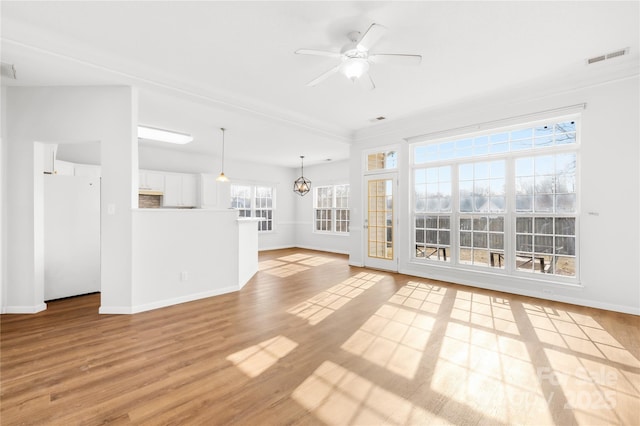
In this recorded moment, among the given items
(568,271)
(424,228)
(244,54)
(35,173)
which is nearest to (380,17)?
(244,54)

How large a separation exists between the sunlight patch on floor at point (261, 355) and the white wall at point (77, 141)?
192 cm

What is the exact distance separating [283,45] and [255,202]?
6.37 meters

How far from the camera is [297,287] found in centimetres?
455

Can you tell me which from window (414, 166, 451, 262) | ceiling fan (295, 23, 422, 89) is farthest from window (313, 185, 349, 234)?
ceiling fan (295, 23, 422, 89)

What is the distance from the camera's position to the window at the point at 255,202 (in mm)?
8531

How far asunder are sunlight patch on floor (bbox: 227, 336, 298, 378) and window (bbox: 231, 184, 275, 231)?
596 cm

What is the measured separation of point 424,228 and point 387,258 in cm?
99

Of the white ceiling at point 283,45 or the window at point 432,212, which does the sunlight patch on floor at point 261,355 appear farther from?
the window at point 432,212

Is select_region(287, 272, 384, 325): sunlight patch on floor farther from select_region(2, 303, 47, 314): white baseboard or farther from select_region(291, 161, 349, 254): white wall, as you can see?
select_region(291, 161, 349, 254): white wall

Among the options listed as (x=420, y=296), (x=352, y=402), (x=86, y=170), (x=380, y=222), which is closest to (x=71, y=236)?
(x=86, y=170)

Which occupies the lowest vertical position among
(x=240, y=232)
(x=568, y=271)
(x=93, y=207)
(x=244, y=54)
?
(x=568, y=271)

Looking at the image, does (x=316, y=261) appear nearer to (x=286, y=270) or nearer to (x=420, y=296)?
(x=286, y=270)

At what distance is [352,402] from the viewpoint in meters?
1.81

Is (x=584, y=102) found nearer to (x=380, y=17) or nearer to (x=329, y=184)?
(x=380, y=17)
